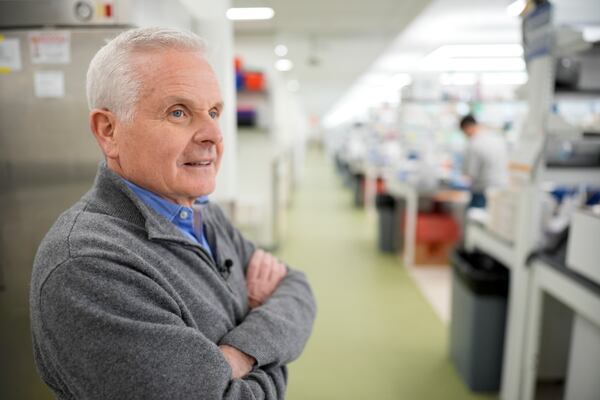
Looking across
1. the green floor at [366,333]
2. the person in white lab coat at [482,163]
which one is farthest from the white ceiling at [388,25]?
the green floor at [366,333]

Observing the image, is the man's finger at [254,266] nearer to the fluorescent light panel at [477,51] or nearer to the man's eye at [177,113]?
the man's eye at [177,113]

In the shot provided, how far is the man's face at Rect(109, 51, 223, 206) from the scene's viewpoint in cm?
89

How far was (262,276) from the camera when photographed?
1.29 m

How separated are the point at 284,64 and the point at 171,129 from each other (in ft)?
26.1

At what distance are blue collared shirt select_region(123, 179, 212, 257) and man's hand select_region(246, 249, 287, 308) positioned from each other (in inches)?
10.3

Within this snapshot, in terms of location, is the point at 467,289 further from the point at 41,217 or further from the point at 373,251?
the point at 373,251

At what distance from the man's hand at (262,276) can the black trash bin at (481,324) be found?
1572 millimetres

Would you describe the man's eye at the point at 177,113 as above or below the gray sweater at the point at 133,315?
above

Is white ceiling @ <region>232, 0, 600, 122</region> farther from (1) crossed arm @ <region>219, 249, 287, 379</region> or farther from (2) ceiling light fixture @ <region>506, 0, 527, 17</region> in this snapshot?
(1) crossed arm @ <region>219, 249, 287, 379</region>

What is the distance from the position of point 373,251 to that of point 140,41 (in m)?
4.94

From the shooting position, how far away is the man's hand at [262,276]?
1249 millimetres

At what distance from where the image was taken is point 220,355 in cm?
83

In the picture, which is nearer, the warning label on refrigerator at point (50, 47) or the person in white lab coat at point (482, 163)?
the warning label on refrigerator at point (50, 47)

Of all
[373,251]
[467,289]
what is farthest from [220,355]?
[373,251]
